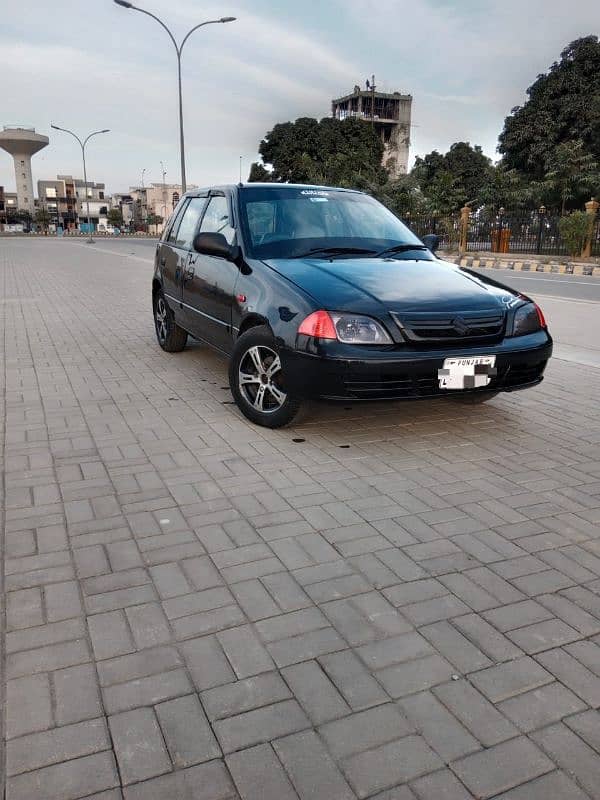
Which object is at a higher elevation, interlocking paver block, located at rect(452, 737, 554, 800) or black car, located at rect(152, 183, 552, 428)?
black car, located at rect(152, 183, 552, 428)

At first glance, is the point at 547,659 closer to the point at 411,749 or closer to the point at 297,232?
the point at 411,749

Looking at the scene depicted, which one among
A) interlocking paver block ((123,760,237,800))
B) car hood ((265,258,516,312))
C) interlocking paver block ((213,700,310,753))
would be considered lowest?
interlocking paver block ((123,760,237,800))

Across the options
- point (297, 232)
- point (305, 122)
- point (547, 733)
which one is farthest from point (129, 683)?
point (305, 122)

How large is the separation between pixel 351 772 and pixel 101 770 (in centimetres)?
70

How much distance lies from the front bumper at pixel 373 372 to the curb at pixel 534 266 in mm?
20396

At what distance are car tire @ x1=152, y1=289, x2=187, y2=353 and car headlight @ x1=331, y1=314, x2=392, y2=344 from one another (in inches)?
132

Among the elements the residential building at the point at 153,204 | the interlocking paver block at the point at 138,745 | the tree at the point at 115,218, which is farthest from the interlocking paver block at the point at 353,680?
the tree at the point at 115,218

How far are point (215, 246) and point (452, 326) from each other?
6.55 feet

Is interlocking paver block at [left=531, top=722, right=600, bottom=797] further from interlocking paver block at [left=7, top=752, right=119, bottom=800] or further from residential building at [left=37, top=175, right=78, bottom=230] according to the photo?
residential building at [left=37, top=175, right=78, bottom=230]

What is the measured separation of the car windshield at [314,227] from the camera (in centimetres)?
517

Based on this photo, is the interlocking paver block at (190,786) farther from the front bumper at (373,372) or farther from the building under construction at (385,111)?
the building under construction at (385,111)

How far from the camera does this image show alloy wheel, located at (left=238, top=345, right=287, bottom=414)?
466cm

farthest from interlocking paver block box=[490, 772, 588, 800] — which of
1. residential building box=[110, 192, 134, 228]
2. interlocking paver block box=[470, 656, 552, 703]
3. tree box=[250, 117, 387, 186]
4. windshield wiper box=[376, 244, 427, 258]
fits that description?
residential building box=[110, 192, 134, 228]

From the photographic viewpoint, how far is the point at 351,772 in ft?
6.07
